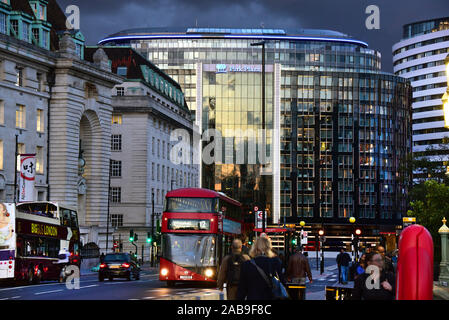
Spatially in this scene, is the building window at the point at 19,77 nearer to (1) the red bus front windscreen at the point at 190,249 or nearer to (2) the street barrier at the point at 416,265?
(1) the red bus front windscreen at the point at 190,249

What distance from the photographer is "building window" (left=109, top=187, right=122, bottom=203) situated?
92356mm

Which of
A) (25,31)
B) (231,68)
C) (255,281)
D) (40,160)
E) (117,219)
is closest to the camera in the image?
(255,281)

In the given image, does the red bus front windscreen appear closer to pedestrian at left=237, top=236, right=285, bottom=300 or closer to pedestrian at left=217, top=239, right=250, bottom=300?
pedestrian at left=217, top=239, right=250, bottom=300

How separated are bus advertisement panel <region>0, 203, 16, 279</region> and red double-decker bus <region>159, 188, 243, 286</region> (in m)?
6.14

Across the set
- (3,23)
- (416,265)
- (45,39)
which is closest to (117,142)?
(45,39)

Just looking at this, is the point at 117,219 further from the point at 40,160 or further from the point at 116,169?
the point at 40,160

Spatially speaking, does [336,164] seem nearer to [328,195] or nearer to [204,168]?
[328,195]

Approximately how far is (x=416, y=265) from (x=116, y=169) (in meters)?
83.1

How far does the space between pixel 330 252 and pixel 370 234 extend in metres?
15.9

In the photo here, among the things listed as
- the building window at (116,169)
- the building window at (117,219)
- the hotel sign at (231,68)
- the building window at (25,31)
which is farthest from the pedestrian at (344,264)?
the hotel sign at (231,68)

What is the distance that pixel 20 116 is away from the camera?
2499 inches

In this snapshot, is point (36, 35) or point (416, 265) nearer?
point (416, 265)

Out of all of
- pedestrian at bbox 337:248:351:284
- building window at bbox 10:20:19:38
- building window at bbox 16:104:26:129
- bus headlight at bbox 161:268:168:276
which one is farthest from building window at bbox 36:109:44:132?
bus headlight at bbox 161:268:168:276

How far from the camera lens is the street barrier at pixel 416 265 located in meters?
11.0
